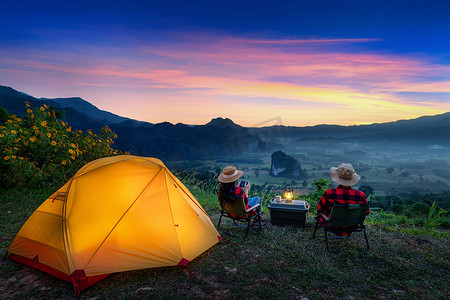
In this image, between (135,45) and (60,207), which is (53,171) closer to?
(60,207)

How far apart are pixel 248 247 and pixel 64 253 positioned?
334 centimetres

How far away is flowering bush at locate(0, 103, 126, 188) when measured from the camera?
7.47 m

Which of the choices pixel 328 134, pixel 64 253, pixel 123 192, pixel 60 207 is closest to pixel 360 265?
pixel 123 192

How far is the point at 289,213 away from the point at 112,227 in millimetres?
4148

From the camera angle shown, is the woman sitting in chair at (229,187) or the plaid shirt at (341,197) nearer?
the plaid shirt at (341,197)

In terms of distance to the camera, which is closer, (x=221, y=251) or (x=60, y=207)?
(x=60, y=207)

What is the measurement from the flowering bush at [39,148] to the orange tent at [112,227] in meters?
4.58

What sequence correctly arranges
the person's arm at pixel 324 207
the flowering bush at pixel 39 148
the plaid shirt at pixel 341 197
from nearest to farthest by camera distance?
the plaid shirt at pixel 341 197 < the person's arm at pixel 324 207 < the flowering bush at pixel 39 148

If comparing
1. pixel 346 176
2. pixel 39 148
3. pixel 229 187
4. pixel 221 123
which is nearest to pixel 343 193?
pixel 346 176

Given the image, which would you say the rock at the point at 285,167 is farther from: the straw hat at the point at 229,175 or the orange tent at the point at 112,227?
the orange tent at the point at 112,227

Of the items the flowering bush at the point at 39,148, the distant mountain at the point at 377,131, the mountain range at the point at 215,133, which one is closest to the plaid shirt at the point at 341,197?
the flowering bush at the point at 39,148

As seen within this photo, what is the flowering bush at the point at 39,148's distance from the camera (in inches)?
294

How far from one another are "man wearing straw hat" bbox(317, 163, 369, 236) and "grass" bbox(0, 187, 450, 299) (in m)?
0.81

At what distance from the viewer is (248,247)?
16.3 ft
